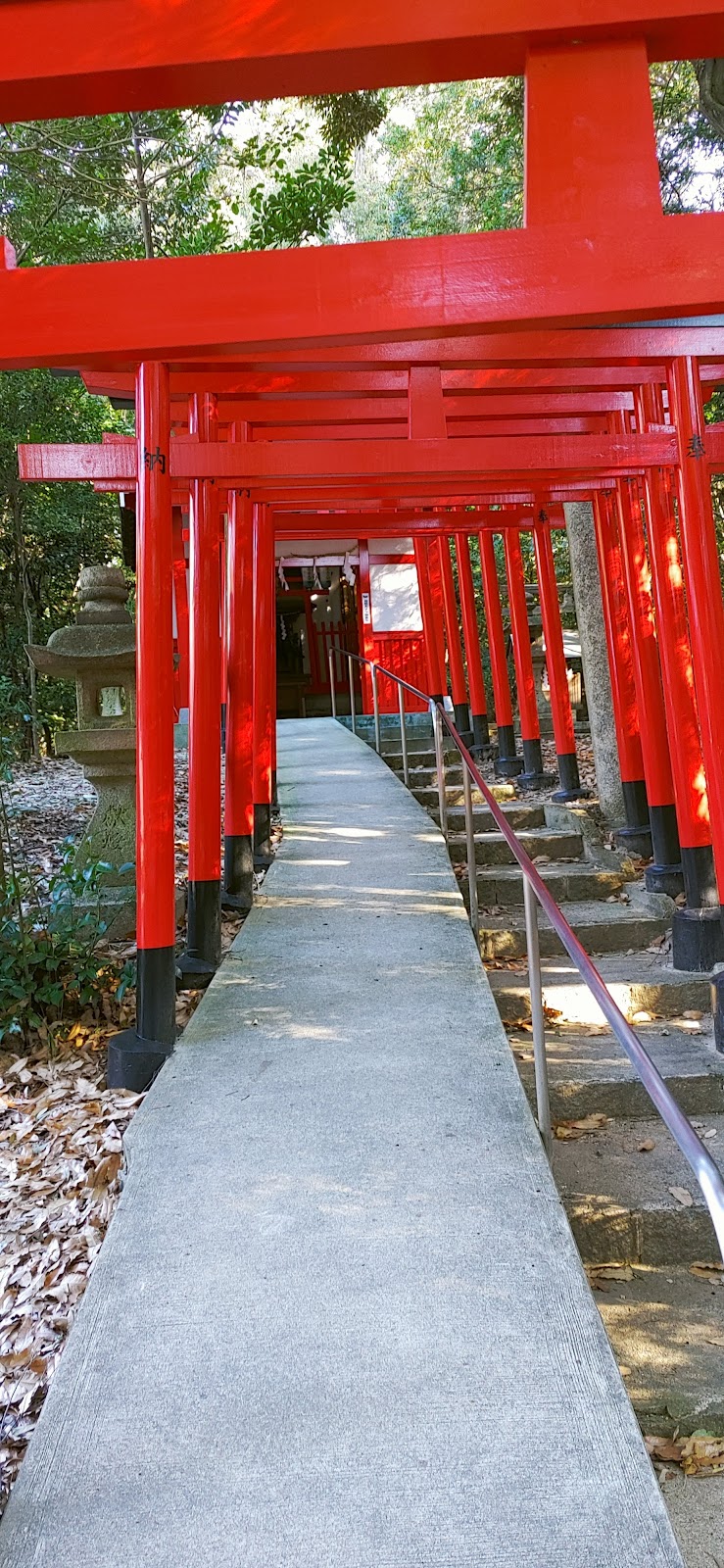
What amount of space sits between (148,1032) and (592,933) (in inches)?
135

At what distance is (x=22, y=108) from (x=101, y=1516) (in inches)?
157

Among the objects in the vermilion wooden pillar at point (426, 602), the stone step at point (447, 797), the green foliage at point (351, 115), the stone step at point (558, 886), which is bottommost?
the stone step at point (558, 886)

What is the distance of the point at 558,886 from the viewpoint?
25.2ft

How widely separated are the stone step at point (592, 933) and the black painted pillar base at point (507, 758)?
16.6ft

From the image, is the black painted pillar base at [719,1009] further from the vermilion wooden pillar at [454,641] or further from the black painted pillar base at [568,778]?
the vermilion wooden pillar at [454,641]

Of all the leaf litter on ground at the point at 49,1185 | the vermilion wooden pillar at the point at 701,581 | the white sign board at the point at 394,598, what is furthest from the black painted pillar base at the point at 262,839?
the white sign board at the point at 394,598

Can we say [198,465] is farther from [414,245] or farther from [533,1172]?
[533,1172]

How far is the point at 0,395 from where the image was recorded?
40.7 feet

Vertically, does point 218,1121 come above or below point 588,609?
below

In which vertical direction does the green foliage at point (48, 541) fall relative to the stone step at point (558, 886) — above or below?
above

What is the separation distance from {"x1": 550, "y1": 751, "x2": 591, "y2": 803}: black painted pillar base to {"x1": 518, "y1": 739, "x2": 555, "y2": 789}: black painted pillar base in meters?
0.99

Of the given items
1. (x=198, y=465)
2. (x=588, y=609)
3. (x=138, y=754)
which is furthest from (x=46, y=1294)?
(x=588, y=609)

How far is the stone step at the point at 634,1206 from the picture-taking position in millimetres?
3830

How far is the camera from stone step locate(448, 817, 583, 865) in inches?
336
